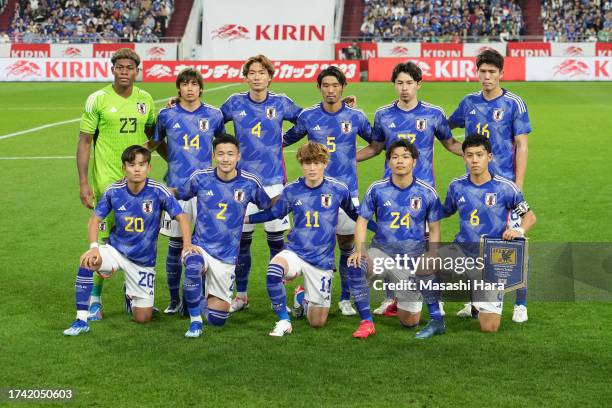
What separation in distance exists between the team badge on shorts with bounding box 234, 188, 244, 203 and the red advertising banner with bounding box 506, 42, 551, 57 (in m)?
34.7

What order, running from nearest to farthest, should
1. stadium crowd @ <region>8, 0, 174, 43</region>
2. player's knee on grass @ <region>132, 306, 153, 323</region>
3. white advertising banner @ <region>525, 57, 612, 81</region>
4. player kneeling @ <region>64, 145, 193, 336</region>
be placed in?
player kneeling @ <region>64, 145, 193, 336</region>, player's knee on grass @ <region>132, 306, 153, 323</region>, white advertising banner @ <region>525, 57, 612, 81</region>, stadium crowd @ <region>8, 0, 174, 43</region>

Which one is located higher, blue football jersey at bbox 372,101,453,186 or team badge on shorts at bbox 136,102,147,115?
team badge on shorts at bbox 136,102,147,115

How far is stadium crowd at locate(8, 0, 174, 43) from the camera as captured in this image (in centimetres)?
4378

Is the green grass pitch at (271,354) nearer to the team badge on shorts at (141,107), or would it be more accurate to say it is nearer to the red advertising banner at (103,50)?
the team badge on shorts at (141,107)

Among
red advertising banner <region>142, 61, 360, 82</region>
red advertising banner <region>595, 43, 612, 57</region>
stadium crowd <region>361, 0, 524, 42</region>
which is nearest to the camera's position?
red advertising banner <region>142, 61, 360, 82</region>

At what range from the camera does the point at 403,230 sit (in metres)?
8.04

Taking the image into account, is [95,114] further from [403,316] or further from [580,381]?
[580,381]

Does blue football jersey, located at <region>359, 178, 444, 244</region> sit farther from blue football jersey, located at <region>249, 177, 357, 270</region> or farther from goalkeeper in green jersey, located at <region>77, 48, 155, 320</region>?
goalkeeper in green jersey, located at <region>77, 48, 155, 320</region>

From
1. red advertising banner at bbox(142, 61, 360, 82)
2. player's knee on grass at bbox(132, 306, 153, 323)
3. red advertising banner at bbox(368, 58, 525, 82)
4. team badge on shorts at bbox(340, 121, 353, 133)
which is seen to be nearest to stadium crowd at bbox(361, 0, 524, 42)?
red advertising banner at bbox(368, 58, 525, 82)

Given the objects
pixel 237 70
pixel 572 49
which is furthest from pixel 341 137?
pixel 572 49

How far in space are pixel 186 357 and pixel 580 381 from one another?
3022mm

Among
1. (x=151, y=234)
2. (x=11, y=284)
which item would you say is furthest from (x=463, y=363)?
(x=11, y=284)

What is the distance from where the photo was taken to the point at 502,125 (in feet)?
28.4

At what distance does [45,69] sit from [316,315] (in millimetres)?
33684
